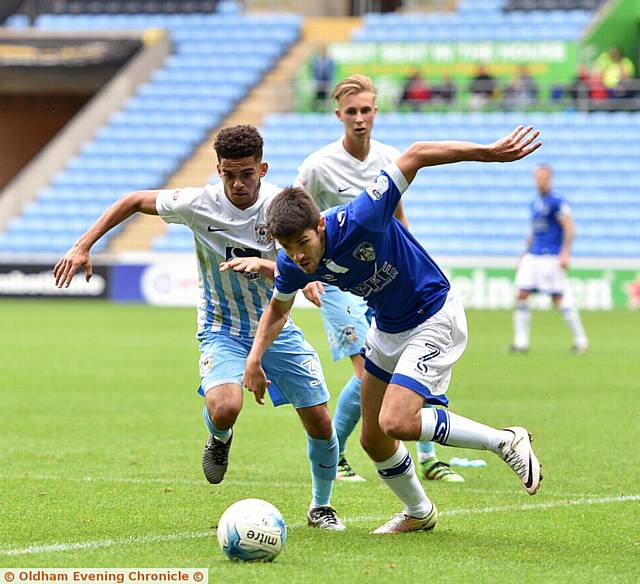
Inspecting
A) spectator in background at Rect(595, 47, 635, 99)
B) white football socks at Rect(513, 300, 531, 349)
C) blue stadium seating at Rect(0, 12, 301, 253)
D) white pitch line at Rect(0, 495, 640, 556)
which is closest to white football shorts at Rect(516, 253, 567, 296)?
white football socks at Rect(513, 300, 531, 349)

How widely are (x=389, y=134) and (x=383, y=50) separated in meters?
2.19

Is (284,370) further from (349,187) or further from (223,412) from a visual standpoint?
(349,187)

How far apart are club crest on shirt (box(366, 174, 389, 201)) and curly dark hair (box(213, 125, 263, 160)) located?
0.88 metres

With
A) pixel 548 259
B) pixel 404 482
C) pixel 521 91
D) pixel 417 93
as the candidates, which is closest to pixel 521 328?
pixel 548 259

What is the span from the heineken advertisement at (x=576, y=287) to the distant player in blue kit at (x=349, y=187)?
1516cm

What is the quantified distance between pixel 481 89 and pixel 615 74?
2.91 m

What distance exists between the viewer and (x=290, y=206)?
5.43 meters

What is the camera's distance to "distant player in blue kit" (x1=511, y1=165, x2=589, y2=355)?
52.9ft

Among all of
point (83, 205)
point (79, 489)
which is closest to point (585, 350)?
point (79, 489)

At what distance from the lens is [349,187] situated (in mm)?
7691

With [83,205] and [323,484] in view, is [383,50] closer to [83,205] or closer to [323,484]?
[83,205]

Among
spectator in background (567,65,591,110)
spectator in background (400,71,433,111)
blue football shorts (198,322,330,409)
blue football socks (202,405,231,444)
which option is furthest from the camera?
spectator in background (400,71,433,111)

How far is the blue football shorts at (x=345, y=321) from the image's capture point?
780 centimetres

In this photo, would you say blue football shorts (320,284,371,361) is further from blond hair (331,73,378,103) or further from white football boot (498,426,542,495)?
white football boot (498,426,542,495)
